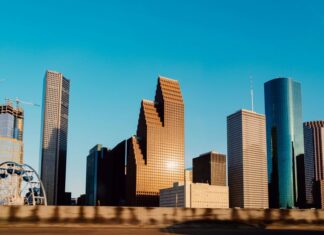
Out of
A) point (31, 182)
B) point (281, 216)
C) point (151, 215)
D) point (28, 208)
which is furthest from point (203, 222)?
point (31, 182)

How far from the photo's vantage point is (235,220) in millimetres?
24031

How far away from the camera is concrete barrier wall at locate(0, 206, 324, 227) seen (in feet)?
68.4

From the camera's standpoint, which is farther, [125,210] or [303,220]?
[303,220]

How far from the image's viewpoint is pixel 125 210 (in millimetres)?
22438

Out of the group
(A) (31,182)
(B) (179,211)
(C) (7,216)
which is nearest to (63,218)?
(C) (7,216)

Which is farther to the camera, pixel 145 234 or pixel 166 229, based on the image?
pixel 166 229

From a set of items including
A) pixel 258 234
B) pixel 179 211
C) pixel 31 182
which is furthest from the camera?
pixel 31 182

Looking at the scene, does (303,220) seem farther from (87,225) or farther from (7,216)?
(7,216)

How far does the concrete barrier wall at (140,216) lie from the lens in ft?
68.4

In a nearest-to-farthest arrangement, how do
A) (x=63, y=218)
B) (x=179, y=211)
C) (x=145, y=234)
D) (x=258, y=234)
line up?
(x=145, y=234) < (x=258, y=234) < (x=63, y=218) < (x=179, y=211)

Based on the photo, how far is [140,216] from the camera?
2239 centimetres

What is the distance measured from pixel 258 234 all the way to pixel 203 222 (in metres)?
4.17

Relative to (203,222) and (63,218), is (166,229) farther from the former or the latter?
(63,218)

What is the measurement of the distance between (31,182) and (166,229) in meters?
101
